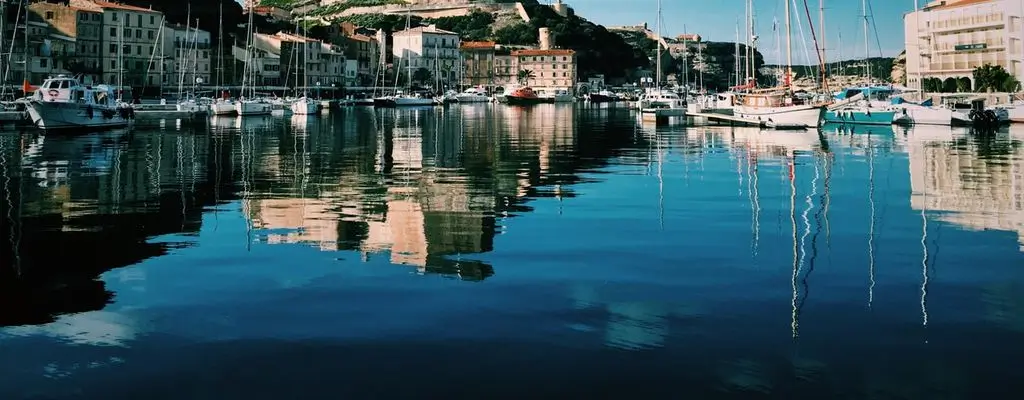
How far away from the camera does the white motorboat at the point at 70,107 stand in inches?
2008

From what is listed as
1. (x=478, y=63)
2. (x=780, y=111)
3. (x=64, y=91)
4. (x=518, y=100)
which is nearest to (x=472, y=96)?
(x=518, y=100)

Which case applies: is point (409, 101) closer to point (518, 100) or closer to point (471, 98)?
point (471, 98)

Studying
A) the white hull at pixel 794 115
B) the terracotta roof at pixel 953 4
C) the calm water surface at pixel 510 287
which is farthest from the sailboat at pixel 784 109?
the terracotta roof at pixel 953 4

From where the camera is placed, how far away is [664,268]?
1204 centimetres

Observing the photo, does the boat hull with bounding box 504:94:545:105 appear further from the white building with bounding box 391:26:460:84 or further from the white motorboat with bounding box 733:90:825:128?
the white motorboat with bounding box 733:90:825:128

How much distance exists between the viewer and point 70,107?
2057 inches

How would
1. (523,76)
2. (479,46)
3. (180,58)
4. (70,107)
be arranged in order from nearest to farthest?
(70,107), (180,58), (479,46), (523,76)

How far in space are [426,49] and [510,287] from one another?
168 metres

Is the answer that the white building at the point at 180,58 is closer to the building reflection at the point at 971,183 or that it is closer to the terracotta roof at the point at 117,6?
the terracotta roof at the point at 117,6

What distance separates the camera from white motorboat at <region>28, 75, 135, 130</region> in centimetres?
5100

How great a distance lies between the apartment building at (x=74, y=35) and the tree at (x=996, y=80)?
89.7m

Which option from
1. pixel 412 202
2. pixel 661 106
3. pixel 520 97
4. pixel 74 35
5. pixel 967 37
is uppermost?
pixel 74 35

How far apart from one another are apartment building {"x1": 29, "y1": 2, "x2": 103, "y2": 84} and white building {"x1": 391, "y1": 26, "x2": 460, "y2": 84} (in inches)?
2619

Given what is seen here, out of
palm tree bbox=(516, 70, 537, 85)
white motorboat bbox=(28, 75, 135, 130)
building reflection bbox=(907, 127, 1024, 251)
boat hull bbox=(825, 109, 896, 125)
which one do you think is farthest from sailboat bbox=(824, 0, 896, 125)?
palm tree bbox=(516, 70, 537, 85)
